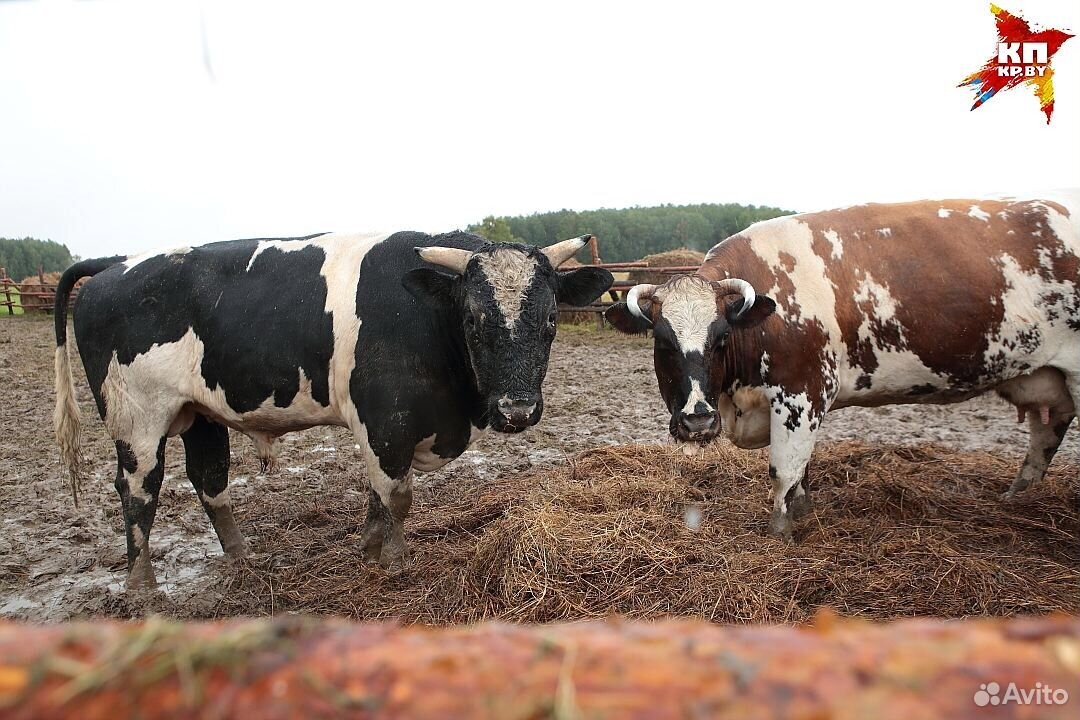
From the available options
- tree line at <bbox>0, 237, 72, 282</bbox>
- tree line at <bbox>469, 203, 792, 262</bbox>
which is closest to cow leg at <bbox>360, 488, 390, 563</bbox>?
tree line at <bbox>469, 203, 792, 262</bbox>

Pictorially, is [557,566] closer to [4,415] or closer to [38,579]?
[38,579]

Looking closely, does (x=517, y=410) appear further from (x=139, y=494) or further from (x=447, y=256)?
(x=139, y=494)

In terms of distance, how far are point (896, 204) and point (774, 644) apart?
4.88m

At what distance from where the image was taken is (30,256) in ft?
263

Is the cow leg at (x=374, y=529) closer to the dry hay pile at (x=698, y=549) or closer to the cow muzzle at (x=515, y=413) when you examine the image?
the dry hay pile at (x=698, y=549)

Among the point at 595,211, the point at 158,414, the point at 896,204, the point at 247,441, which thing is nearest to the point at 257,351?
the point at 158,414

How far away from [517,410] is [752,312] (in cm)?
159

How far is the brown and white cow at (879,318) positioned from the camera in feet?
14.1

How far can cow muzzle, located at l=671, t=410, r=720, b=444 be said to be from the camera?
400cm

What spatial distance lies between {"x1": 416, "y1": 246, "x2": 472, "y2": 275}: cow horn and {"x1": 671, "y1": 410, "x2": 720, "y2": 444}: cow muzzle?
159 cm

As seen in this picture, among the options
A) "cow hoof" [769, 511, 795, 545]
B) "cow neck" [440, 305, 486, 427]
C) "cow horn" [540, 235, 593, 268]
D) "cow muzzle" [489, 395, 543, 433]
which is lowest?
"cow hoof" [769, 511, 795, 545]

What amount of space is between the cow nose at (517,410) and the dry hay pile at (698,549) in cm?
70

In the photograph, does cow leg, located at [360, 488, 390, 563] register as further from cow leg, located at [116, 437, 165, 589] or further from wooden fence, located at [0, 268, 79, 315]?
wooden fence, located at [0, 268, 79, 315]

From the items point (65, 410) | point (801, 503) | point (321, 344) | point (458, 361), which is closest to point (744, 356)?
point (801, 503)
